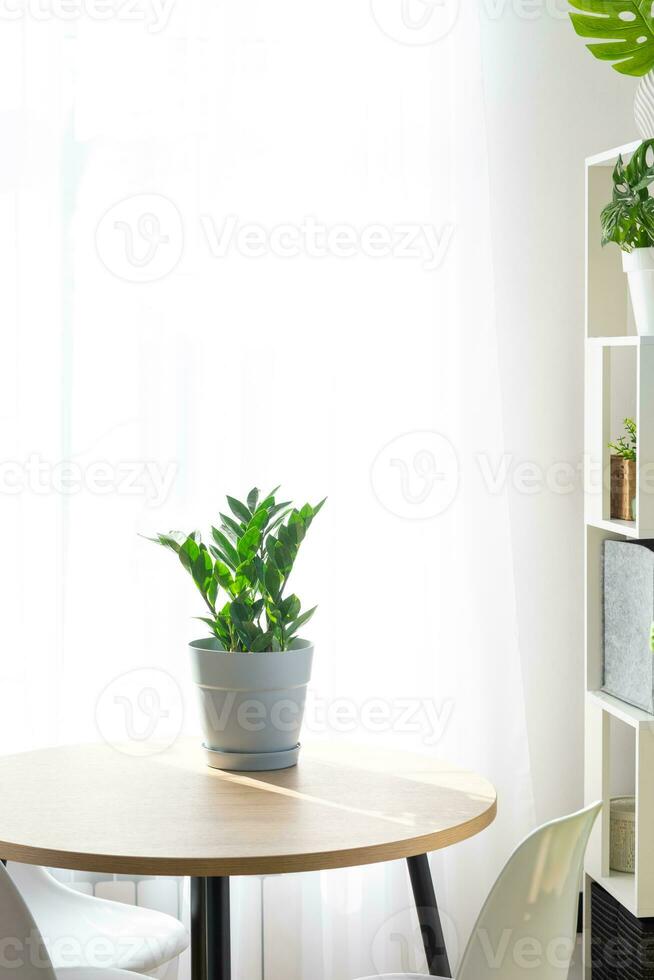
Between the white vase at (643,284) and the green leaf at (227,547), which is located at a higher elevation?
the white vase at (643,284)

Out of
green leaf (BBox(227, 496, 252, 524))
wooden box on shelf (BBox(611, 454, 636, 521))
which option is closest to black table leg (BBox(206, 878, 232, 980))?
green leaf (BBox(227, 496, 252, 524))

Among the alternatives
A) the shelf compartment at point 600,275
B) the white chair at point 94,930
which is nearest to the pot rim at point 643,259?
the shelf compartment at point 600,275

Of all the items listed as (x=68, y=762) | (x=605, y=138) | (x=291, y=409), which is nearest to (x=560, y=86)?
(x=605, y=138)

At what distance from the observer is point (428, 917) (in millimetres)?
1863

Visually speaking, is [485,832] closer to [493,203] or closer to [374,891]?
[374,891]

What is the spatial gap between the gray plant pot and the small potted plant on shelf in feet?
3.05

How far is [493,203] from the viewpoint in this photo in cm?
262

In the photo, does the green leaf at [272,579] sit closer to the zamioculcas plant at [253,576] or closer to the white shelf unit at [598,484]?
the zamioculcas plant at [253,576]

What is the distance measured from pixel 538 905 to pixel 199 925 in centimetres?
47

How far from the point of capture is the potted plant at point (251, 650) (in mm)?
1718

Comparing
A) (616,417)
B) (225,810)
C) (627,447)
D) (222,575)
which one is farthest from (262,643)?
(616,417)

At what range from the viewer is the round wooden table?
1.39 metres

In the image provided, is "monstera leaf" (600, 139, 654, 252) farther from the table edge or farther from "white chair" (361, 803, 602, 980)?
the table edge

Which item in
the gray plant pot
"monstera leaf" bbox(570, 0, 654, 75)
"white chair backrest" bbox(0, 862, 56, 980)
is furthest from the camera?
"monstera leaf" bbox(570, 0, 654, 75)
